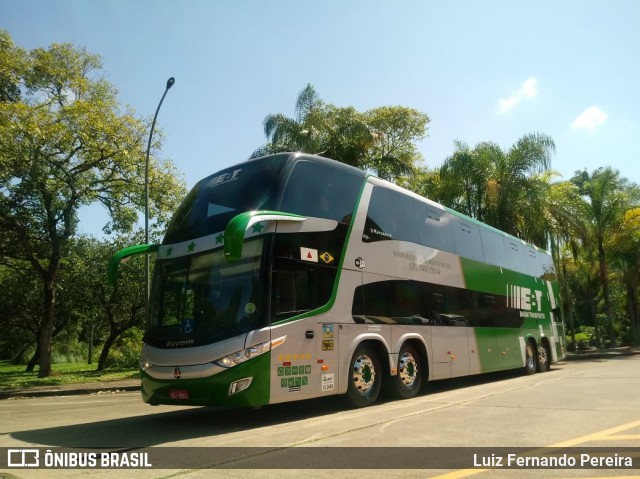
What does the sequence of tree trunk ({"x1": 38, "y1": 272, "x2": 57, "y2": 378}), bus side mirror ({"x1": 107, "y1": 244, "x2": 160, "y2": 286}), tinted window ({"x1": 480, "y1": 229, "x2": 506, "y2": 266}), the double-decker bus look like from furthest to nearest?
tree trunk ({"x1": 38, "y1": 272, "x2": 57, "y2": 378}) < tinted window ({"x1": 480, "y1": 229, "x2": 506, "y2": 266}) < bus side mirror ({"x1": 107, "y1": 244, "x2": 160, "y2": 286}) < the double-decker bus

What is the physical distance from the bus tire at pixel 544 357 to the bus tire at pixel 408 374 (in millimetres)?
8288

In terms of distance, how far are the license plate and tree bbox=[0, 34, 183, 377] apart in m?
14.6

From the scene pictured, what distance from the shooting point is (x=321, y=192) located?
932 cm

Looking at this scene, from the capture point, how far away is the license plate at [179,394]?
786 centimetres

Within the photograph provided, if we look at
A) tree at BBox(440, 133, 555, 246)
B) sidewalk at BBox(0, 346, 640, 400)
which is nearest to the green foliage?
sidewalk at BBox(0, 346, 640, 400)

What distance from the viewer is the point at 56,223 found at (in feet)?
72.9

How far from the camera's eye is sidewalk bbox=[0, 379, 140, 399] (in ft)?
56.5

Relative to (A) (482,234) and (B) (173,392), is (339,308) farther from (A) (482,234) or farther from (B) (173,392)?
(A) (482,234)

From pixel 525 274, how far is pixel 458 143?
1022 cm

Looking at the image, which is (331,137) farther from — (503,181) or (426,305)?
(426,305)

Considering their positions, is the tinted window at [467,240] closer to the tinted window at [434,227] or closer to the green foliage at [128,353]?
the tinted window at [434,227]

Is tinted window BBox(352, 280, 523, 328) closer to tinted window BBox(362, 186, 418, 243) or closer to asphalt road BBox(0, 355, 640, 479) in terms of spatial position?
tinted window BBox(362, 186, 418, 243)

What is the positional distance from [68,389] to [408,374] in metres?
12.8

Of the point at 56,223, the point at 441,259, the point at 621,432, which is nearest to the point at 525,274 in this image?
the point at 441,259
